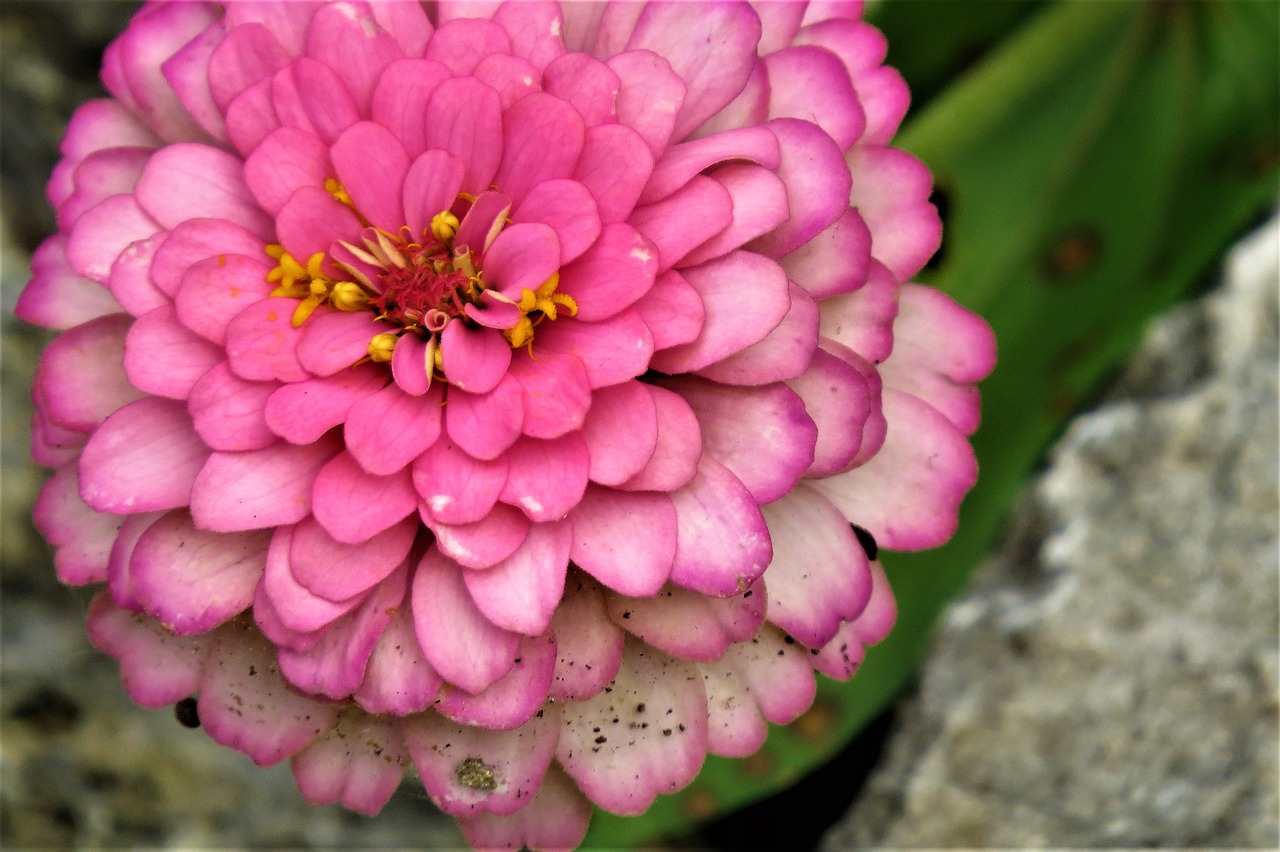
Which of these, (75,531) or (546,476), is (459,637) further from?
(75,531)

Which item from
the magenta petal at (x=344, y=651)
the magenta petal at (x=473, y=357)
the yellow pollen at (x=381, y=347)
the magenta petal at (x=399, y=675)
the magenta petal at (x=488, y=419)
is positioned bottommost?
the magenta petal at (x=399, y=675)

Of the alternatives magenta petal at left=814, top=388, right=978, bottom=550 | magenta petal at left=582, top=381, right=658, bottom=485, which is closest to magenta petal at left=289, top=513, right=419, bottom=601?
magenta petal at left=582, top=381, right=658, bottom=485

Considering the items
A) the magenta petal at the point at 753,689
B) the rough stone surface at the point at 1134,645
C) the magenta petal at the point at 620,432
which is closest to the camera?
the magenta petal at the point at 620,432

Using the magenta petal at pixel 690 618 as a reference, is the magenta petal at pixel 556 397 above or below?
above

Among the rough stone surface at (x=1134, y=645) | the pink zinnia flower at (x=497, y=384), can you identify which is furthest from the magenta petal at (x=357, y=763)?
the rough stone surface at (x=1134, y=645)

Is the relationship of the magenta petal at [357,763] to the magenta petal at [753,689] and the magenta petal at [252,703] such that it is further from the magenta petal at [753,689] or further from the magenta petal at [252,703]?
the magenta petal at [753,689]

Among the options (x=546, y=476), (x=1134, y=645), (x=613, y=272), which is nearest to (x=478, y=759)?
(x=546, y=476)
